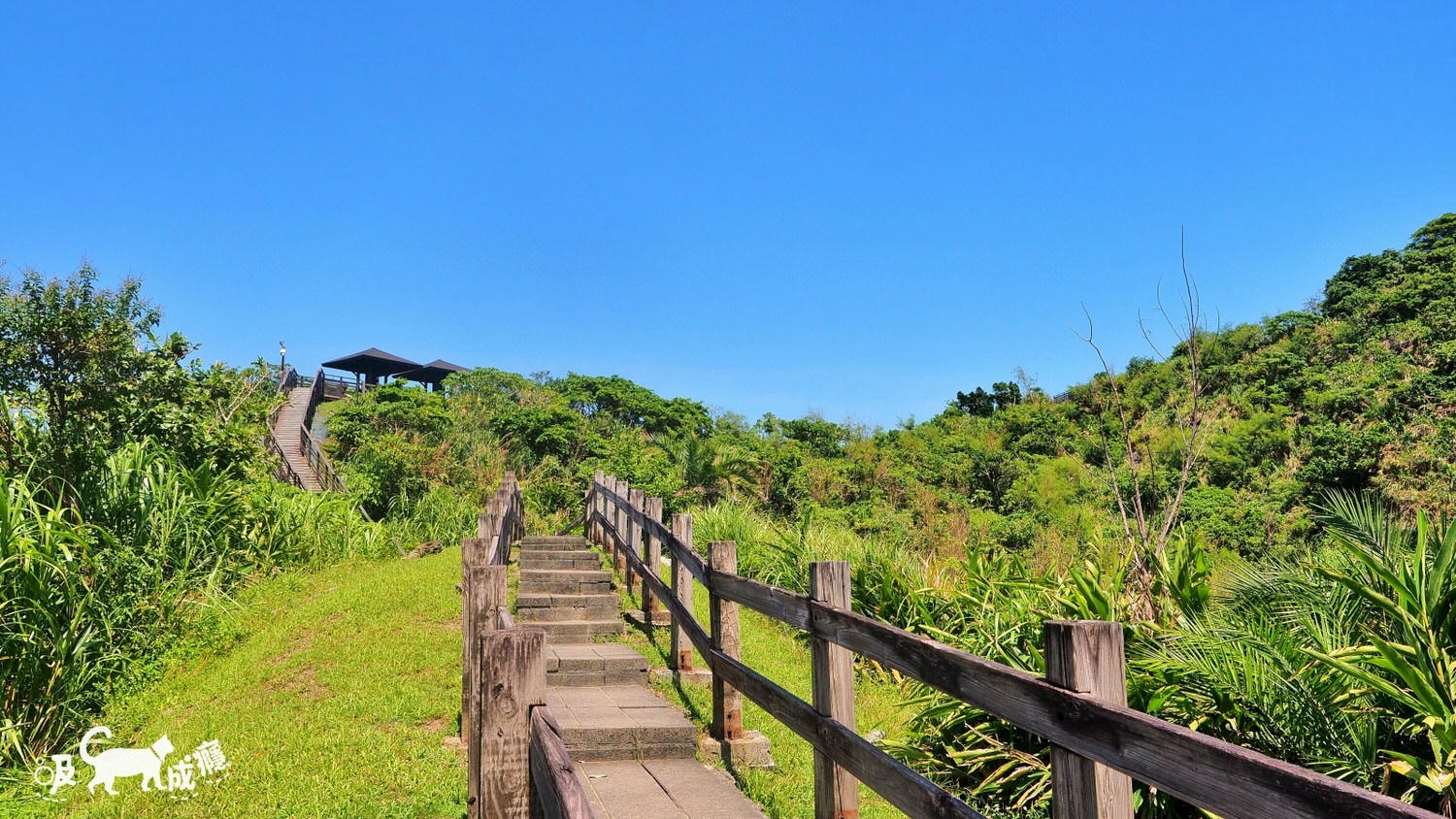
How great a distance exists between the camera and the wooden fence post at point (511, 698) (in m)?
2.54

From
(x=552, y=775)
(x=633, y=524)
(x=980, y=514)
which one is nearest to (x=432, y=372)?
(x=980, y=514)

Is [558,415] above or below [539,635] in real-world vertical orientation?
above

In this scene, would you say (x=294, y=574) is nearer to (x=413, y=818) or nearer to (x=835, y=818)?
(x=413, y=818)

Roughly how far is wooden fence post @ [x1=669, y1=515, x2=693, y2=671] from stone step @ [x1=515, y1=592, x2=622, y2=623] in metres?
1.83

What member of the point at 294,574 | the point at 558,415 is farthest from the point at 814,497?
the point at 294,574

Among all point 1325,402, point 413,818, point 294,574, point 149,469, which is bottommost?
point 413,818

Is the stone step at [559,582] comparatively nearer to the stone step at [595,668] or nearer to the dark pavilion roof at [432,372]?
the stone step at [595,668]

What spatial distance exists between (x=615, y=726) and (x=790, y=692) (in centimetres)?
117

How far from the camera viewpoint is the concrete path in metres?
5.02

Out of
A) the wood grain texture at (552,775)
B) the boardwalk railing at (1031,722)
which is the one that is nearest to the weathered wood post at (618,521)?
the boardwalk railing at (1031,722)

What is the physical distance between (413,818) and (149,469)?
641 centimetres

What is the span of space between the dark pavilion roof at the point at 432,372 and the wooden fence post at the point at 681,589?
A: 156 feet

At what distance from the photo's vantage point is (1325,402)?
2175 centimetres

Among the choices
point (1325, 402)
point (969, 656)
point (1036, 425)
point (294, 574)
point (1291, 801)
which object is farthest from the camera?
point (1036, 425)
